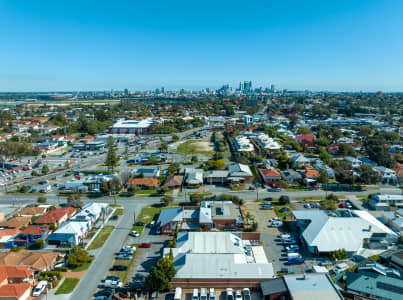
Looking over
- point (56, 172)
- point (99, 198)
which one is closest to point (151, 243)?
point (99, 198)

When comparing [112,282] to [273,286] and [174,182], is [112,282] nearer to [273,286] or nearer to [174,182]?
[273,286]

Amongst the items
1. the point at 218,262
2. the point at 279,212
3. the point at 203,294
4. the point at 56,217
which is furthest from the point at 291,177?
the point at 56,217

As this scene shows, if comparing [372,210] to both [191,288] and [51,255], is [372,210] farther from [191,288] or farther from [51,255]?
[51,255]

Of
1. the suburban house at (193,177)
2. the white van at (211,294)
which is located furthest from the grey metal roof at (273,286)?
the suburban house at (193,177)

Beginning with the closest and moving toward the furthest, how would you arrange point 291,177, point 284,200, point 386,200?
point 386,200
point 284,200
point 291,177

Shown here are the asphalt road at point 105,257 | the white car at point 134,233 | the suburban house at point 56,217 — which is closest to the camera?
the asphalt road at point 105,257

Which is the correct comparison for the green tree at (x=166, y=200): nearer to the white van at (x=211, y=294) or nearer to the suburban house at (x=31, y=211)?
the suburban house at (x=31, y=211)
